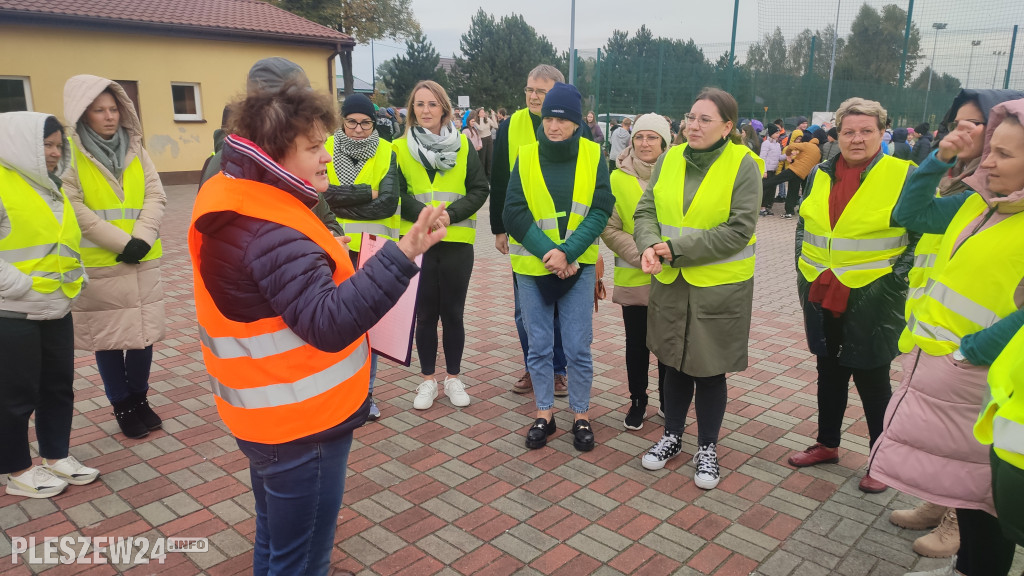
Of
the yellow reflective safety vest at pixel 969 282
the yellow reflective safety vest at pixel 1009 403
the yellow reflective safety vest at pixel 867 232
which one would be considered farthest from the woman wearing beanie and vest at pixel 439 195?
the yellow reflective safety vest at pixel 1009 403

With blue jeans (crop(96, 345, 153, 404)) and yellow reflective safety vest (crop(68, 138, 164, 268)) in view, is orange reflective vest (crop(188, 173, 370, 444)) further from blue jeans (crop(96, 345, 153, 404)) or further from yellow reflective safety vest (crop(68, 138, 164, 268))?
blue jeans (crop(96, 345, 153, 404))

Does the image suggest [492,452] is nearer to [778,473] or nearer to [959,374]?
[778,473]

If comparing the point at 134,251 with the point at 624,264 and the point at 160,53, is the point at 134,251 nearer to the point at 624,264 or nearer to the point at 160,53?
the point at 624,264

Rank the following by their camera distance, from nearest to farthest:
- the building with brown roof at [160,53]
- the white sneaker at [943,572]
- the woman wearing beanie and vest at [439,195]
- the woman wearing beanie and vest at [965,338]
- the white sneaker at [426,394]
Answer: the woman wearing beanie and vest at [965,338]
the white sneaker at [943,572]
the woman wearing beanie and vest at [439,195]
the white sneaker at [426,394]
the building with brown roof at [160,53]

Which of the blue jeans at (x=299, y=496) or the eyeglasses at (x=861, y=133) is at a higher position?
the eyeglasses at (x=861, y=133)

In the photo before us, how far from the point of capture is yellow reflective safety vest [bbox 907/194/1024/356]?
2342 millimetres

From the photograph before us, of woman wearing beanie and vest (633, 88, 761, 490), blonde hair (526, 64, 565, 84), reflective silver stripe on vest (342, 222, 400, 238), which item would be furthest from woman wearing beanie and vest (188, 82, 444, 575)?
blonde hair (526, 64, 565, 84)

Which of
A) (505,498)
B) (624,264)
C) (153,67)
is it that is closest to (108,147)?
(505,498)

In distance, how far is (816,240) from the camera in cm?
356

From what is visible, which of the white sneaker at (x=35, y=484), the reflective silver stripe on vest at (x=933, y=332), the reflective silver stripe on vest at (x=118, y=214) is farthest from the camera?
the reflective silver stripe on vest at (x=118, y=214)

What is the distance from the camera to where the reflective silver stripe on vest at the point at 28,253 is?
3.12 m

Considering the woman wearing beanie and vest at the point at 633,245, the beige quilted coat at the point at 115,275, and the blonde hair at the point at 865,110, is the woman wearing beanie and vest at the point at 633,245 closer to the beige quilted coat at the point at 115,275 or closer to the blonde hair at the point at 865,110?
the blonde hair at the point at 865,110

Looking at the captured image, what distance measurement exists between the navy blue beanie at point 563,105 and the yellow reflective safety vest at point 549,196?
0.61ft

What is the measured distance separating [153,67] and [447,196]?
17027mm
